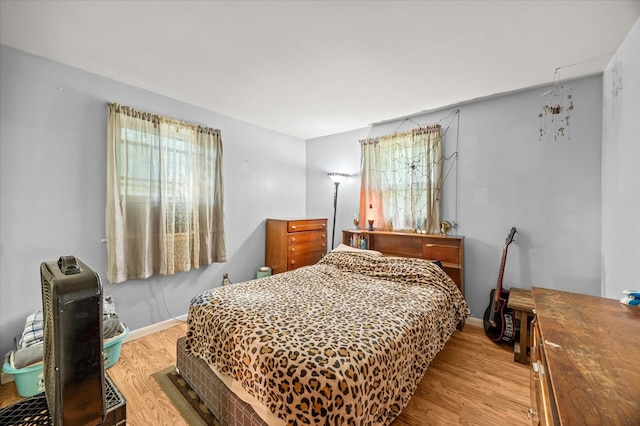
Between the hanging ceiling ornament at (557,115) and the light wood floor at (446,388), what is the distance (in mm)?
2128

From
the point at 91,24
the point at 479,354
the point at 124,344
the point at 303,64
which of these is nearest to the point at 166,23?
the point at 91,24

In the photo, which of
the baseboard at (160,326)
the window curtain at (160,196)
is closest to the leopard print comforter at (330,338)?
the baseboard at (160,326)

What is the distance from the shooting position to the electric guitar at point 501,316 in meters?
2.54

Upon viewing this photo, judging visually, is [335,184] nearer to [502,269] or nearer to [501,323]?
[502,269]

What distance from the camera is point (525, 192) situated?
8.95 feet

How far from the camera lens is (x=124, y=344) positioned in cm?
259

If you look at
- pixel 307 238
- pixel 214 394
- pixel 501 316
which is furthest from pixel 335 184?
pixel 214 394

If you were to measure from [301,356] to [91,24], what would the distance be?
2493 mm

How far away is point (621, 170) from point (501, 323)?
1.59 m

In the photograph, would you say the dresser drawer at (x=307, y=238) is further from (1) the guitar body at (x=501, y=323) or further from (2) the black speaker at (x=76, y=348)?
(2) the black speaker at (x=76, y=348)

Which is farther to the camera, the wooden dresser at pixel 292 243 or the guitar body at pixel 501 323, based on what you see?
the wooden dresser at pixel 292 243

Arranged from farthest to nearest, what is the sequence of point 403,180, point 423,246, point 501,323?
point 403,180 < point 423,246 < point 501,323

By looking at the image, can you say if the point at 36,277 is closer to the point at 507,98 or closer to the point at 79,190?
the point at 79,190

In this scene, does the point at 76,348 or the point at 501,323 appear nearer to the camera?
the point at 76,348
